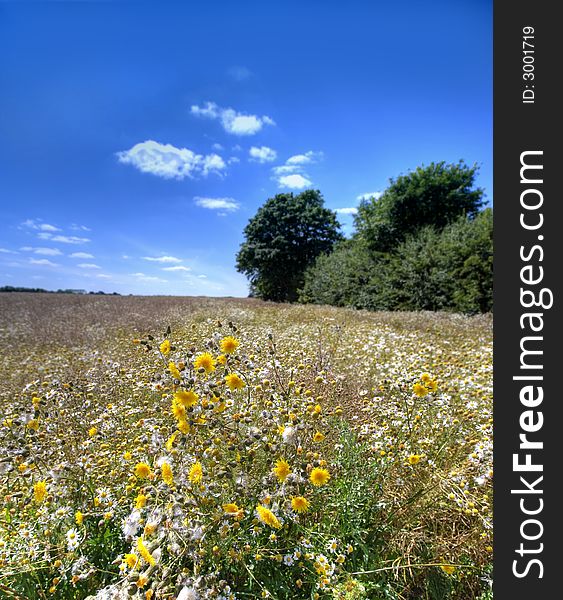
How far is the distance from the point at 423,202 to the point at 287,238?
892 centimetres

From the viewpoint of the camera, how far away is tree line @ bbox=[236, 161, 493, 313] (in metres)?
10.4

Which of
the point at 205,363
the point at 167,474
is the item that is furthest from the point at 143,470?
the point at 205,363

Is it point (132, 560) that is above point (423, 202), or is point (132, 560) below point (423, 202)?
below

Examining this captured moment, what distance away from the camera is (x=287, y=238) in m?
21.8

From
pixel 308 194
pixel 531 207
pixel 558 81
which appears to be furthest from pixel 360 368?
pixel 308 194

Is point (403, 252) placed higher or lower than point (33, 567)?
higher

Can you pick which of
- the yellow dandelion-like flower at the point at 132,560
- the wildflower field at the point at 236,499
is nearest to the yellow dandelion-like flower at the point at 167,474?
the wildflower field at the point at 236,499

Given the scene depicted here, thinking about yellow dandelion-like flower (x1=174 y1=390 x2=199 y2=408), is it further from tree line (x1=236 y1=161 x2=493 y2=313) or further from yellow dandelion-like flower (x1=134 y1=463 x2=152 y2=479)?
tree line (x1=236 y1=161 x2=493 y2=313)

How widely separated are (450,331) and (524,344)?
531cm

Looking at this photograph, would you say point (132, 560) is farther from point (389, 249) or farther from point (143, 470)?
point (389, 249)

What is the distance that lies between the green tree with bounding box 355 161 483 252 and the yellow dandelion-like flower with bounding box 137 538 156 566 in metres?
15.9

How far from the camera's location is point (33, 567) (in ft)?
4.42

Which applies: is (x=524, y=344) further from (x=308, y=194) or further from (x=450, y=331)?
(x=308, y=194)

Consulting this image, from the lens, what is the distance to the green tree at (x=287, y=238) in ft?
71.4
